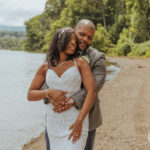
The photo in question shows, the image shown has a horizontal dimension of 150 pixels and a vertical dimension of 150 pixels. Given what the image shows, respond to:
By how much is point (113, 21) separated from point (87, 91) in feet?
139

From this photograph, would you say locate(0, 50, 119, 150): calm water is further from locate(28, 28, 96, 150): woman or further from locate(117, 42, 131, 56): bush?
locate(117, 42, 131, 56): bush

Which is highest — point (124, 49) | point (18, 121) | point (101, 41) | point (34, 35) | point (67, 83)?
point (67, 83)

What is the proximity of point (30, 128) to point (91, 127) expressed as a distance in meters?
4.90

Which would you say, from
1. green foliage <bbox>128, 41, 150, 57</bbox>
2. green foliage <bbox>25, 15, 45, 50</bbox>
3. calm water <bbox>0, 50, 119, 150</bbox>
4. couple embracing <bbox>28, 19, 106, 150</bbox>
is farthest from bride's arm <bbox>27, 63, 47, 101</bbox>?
green foliage <bbox>25, 15, 45, 50</bbox>

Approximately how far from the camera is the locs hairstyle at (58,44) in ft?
6.84

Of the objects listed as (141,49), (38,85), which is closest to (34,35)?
(141,49)

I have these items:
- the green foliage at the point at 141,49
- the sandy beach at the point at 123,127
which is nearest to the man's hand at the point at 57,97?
the sandy beach at the point at 123,127

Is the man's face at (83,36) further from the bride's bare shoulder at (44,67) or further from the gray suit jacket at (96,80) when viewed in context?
the bride's bare shoulder at (44,67)

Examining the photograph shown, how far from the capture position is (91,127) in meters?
2.29

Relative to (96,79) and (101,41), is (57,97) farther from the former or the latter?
(101,41)

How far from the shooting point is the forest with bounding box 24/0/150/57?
30375 millimetres

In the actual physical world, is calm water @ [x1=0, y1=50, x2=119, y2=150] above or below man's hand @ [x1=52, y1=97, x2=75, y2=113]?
below

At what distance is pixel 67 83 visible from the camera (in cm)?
210

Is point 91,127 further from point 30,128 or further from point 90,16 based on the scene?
point 90,16
